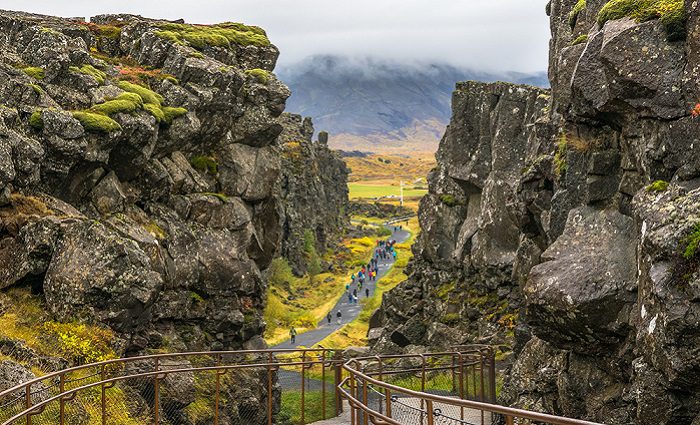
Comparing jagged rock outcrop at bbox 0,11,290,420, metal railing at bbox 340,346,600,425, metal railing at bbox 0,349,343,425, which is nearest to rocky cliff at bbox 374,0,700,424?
metal railing at bbox 340,346,600,425

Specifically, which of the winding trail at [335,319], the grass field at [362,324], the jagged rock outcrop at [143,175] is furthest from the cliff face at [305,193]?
the jagged rock outcrop at [143,175]

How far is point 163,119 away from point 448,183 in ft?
102

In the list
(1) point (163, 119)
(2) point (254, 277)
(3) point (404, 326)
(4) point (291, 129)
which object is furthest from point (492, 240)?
(4) point (291, 129)

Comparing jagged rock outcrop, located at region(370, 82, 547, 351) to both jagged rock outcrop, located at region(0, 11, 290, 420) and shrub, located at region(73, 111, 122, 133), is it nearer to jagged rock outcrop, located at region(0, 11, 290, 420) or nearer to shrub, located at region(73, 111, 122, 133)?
jagged rock outcrop, located at region(0, 11, 290, 420)

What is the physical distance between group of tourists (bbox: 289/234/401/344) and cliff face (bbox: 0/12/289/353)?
31742 mm

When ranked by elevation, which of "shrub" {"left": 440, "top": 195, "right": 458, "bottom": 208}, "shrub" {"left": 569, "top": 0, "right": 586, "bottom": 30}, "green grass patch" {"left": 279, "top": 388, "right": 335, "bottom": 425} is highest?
"shrub" {"left": 569, "top": 0, "right": 586, "bottom": 30}

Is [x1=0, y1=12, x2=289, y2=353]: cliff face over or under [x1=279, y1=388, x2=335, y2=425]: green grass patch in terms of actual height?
over

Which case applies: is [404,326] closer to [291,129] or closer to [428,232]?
[428,232]

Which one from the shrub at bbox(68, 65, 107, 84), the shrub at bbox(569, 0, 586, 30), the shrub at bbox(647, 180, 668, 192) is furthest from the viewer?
the shrub at bbox(68, 65, 107, 84)

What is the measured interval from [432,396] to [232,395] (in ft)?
72.4

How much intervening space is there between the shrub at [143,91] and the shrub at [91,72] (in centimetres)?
87

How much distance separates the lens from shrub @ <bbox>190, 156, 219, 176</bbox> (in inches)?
1400

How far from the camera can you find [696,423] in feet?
48.5

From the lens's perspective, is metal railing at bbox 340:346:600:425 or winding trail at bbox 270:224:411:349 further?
winding trail at bbox 270:224:411:349
